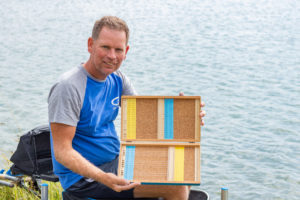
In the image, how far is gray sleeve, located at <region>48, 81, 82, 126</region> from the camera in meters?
2.89

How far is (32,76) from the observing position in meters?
12.9

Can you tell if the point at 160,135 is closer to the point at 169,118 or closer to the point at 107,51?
the point at 169,118

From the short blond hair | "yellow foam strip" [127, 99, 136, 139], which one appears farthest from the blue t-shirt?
the short blond hair

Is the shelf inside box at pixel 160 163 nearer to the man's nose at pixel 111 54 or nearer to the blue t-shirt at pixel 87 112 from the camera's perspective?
the blue t-shirt at pixel 87 112

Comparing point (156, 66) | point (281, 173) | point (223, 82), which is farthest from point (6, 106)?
point (281, 173)

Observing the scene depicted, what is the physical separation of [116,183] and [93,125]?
0.43 metres

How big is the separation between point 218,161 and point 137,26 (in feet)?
33.5

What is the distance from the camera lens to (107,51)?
3.11 meters

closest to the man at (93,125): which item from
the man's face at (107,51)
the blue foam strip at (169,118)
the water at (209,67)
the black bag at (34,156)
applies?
the man's face at (107,51)

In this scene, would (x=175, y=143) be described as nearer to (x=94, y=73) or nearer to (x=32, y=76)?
(x=94, y=73)

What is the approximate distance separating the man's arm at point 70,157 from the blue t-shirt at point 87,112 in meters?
0.06

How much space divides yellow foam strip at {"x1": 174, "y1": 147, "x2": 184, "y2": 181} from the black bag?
3.36 feet

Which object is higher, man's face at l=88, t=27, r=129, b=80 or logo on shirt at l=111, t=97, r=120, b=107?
man's face at l=88, t=27, r=129, b=80

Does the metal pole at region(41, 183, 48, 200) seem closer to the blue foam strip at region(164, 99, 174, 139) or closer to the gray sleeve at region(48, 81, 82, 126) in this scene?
the gray sleeve at region(48, 81, 82, 126)
